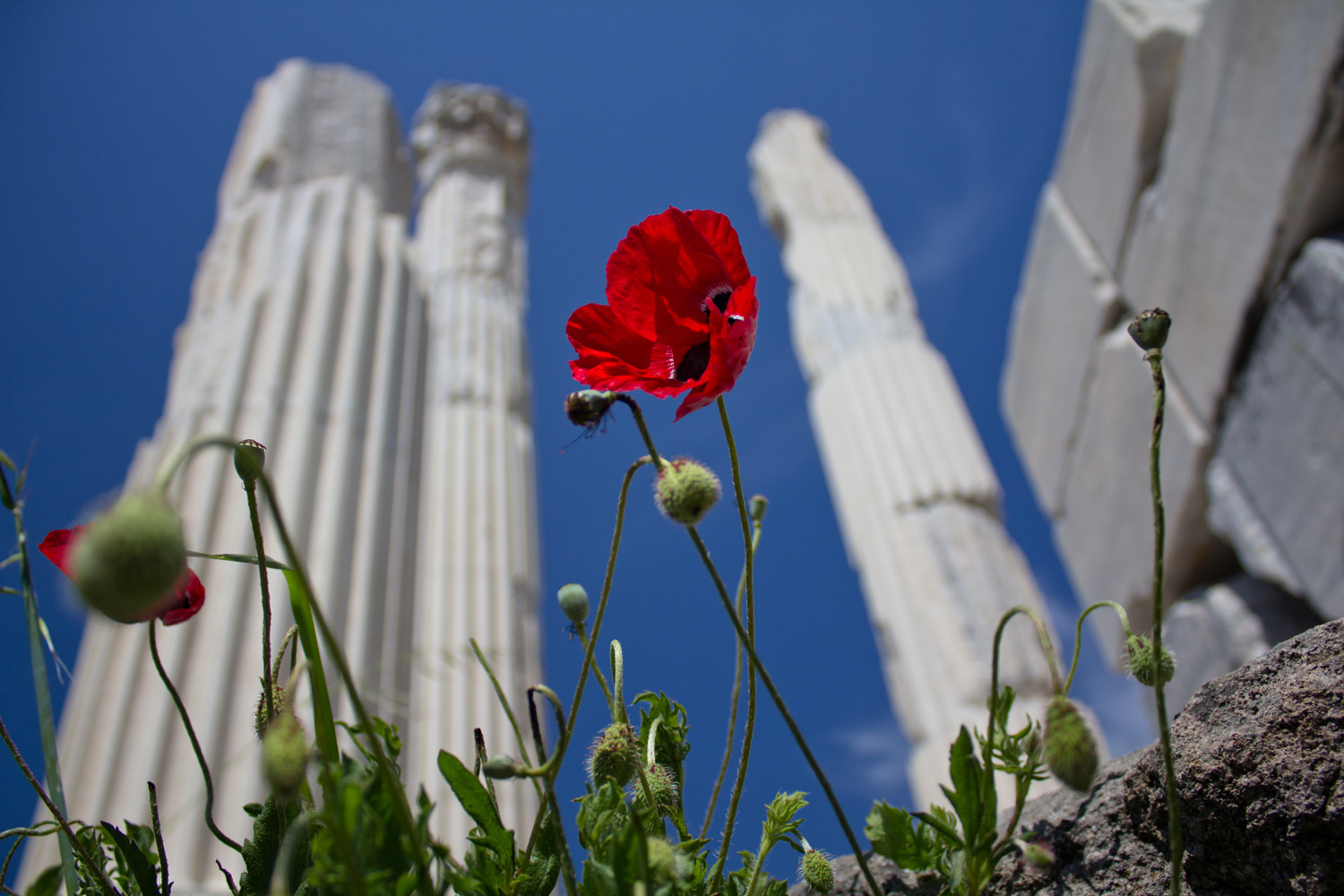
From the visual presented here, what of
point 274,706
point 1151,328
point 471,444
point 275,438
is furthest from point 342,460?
point 1151,328

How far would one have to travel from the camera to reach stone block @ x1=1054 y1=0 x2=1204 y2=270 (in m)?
2.74

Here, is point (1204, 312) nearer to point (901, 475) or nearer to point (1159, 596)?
point (901, 475)

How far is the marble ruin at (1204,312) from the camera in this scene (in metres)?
2.06

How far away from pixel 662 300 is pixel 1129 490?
293 cm

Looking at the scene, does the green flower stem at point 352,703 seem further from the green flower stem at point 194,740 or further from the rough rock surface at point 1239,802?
the rough rock surface at point 1239,802

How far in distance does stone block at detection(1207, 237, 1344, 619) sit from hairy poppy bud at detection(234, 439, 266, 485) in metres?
2.31

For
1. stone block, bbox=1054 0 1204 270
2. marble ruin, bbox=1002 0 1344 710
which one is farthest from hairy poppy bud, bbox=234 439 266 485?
stone block, bbox=1054 0 1204 270

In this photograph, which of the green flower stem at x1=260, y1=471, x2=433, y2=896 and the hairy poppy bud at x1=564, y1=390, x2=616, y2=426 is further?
the hairy poppy bud at x1=564, y1=390, x2=616, y2=426

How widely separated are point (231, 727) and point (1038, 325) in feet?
10.9

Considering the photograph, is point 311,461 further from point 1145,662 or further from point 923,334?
point 923,334

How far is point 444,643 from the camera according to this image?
10.3ft

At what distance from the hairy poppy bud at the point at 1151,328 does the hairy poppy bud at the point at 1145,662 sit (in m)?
0.18

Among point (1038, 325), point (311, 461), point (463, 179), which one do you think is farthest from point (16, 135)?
point (1038, 325)

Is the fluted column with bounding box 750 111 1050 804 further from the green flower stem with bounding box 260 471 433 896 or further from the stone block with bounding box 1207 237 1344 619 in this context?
the green flower stem with bounding box 260 471 433 896
